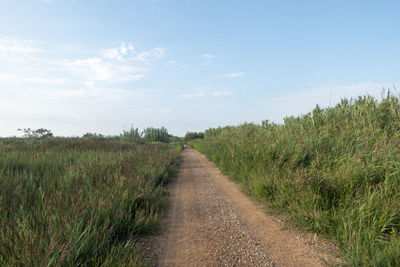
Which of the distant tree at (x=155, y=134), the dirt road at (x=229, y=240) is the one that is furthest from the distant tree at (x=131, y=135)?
the dirt road at (x=229, y=240)

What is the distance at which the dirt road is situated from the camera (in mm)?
2816

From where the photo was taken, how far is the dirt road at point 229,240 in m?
2.82

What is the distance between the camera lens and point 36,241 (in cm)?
213

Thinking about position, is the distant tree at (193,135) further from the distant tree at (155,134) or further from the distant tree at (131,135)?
the distant tree at (131,135)

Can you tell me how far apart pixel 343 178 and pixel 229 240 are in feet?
8.70

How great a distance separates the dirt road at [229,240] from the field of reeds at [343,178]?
0.38m

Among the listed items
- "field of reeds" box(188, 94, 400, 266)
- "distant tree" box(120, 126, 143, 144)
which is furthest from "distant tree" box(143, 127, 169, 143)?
"field of reeds" box(188, 94, 400, 266)

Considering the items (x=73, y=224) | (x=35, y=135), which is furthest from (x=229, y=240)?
(x=35, y=135)

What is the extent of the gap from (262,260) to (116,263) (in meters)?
1.95

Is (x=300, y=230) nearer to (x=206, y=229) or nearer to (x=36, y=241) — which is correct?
(x=206, y=229)

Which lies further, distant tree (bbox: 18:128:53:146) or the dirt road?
distant tree (bbox: 18:128:53:146)

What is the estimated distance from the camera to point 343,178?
4.03m

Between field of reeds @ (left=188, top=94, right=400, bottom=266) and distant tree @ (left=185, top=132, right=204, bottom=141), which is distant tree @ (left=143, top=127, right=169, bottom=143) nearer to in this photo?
distant tree @ (left=185, top=132, right=204, bottom=141)

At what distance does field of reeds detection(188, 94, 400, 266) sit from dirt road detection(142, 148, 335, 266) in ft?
1.25
